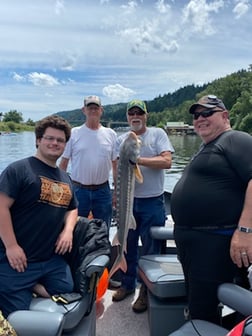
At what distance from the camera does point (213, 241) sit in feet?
6.58

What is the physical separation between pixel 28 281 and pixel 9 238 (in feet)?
0.87

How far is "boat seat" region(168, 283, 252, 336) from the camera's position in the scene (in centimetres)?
166

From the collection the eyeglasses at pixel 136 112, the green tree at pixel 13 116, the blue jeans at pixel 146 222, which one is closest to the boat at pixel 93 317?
the blue jeans at pixel 146 222

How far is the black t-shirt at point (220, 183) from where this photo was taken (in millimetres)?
1944

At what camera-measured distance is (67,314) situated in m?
1.87

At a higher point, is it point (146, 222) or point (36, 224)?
point (36, 224)

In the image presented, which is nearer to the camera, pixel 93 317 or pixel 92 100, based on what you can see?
pixel 93 317

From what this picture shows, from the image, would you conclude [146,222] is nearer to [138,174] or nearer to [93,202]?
[138,174]

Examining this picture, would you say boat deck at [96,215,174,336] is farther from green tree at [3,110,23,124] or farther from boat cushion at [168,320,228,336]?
green tree at [3,110,23,124]

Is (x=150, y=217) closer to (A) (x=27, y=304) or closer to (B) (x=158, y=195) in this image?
(B) (x=158, y=195)

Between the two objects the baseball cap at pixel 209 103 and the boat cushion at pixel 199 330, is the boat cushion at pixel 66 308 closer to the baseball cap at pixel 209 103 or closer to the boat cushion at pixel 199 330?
the boat cushion at pixel 199 330

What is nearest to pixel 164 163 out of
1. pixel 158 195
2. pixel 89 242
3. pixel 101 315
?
pixel 158 195

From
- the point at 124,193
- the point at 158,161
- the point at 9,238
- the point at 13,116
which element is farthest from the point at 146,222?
the point at 13,116

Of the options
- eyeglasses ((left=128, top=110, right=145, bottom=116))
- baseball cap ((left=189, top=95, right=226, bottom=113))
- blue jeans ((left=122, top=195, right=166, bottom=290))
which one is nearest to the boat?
blue jeans ((left=122, top=195, right=166, bottom=290))
